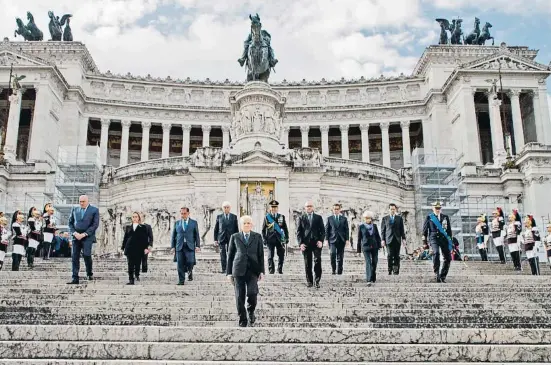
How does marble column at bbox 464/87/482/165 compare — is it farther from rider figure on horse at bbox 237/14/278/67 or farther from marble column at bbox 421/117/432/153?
rider figure on horse at bbox 237/14/278/67

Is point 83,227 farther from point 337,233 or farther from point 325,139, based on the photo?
point 325,139

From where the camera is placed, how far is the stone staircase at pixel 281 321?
7.60m

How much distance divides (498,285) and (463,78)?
148 ft

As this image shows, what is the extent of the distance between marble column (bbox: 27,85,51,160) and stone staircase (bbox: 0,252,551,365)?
39535 millimetres

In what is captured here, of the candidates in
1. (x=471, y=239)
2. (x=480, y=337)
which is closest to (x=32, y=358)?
(x=480, y=337)

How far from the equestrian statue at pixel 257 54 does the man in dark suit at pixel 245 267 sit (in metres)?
24.1

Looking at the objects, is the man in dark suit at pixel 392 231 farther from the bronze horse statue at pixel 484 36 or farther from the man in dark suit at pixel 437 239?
the bronze horse statue at pixel 484 36

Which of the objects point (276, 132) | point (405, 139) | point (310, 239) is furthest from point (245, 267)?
point (405, 139)

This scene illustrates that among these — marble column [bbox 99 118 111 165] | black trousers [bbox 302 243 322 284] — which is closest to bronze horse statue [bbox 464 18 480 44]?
marble column [bbox 99 118 111 165]

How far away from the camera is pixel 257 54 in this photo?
32.7 m

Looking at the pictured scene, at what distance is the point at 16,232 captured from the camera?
610 inches

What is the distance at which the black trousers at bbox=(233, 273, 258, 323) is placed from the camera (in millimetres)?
9039

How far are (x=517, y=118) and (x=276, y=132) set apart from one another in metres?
32.3

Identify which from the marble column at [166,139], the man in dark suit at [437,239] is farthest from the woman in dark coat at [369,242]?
the marble column at [166,139]
